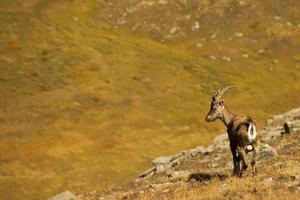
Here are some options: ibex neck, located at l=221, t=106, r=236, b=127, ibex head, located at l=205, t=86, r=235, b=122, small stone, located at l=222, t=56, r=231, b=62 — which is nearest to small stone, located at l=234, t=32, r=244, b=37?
small stone, located at l=222, t=56, r=231, b=62

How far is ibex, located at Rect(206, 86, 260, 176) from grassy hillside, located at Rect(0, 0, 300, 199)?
27438 millimetres

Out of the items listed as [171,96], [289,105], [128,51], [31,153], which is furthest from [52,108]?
[289,105]

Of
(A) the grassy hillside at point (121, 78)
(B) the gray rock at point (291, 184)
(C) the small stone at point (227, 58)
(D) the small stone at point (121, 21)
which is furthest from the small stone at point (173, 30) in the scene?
(B) the gray rock at point (291, 184)

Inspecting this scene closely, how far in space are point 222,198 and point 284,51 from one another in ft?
226

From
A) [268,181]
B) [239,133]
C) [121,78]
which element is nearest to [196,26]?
[121,78]

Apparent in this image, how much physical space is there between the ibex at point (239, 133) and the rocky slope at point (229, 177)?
693 mm

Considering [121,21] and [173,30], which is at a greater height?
[121,21]

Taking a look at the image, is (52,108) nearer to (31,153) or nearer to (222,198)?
(31,153)

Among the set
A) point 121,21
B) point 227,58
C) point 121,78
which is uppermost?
point 121,21

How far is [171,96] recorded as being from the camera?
7019 centimetres

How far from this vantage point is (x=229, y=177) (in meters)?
22.3

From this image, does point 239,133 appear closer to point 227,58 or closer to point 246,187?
point 246,187

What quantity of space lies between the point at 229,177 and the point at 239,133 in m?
1.81

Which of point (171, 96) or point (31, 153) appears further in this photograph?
point (171, 96)
